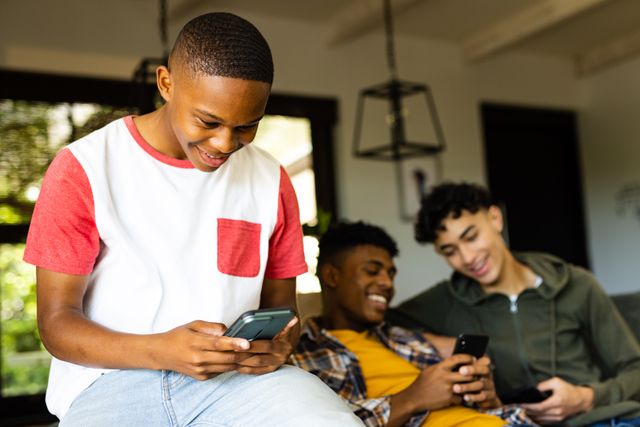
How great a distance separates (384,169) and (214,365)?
13.4 ft

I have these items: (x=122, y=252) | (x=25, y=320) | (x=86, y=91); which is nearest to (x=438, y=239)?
(x=122, y=252)

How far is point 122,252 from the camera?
1.23m

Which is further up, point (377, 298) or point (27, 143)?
point (27, 143)

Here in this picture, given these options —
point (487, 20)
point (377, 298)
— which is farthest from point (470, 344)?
point (487, 20)

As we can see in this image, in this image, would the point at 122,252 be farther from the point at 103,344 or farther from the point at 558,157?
the point at 558,157

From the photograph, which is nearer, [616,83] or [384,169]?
[384,169]

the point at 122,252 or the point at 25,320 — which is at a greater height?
the point at 122,252

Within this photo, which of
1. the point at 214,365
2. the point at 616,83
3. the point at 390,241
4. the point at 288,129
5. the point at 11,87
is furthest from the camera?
the point at 616,83

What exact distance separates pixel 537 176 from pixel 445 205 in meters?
3.98

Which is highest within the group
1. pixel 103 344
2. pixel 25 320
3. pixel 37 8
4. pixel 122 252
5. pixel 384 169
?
pixel 37 8

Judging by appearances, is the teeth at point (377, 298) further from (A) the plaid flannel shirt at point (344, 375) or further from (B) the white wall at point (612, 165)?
(B) the white wall at point (612, 165)

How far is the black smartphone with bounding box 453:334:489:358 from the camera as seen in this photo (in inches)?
72.3

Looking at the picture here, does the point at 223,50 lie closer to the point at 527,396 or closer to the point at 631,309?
the point at 527,396

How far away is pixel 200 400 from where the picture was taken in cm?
116
